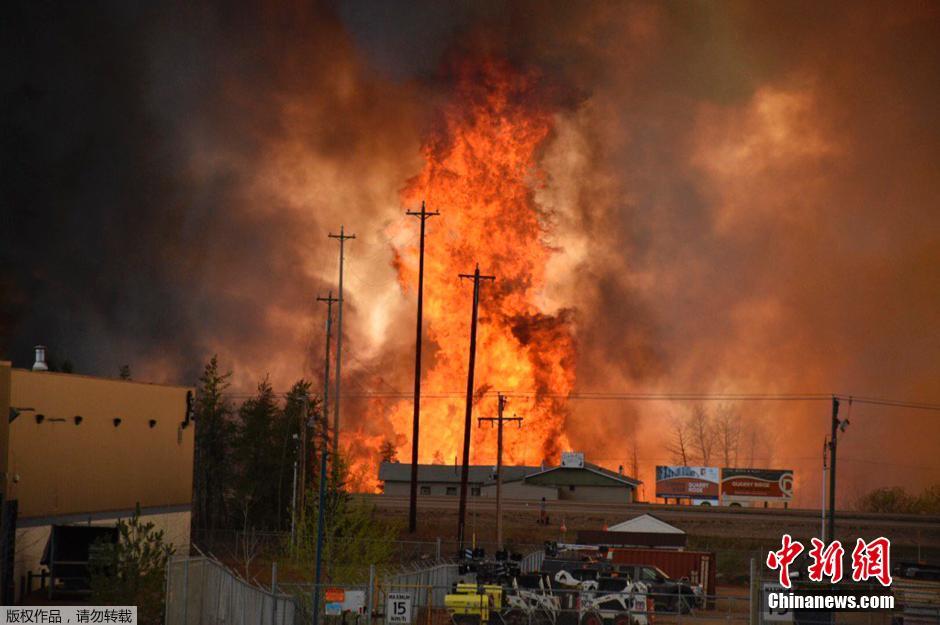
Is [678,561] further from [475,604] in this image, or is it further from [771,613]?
[771,613]

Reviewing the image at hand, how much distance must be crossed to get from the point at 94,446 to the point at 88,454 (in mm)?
478

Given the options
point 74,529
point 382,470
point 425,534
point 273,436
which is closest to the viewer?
point 74,529

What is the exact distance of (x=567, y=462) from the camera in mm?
108875

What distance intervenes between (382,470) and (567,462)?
17.7 m

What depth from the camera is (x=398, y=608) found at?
35.9m

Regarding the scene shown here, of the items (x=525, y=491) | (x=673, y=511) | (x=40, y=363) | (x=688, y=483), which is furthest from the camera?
(x=688, y=483)

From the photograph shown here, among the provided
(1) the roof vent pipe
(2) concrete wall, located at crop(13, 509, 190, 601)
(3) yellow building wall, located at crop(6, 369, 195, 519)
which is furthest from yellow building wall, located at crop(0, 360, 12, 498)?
(1) the roof vent pipe

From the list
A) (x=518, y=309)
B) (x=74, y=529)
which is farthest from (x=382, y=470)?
(x=74, y=529)

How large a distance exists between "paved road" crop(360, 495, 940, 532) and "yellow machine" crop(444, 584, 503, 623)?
1785 inches

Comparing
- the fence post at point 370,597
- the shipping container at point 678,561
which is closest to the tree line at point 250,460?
the shipping container at point 678,561

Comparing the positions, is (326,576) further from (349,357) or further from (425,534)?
(349,357)

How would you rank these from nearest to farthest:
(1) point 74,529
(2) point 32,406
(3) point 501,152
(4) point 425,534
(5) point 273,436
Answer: (1) point 74,529 < (2) point 32,406 < (4) point 425,534 < (5) point 273,436 < (3) point 501,152

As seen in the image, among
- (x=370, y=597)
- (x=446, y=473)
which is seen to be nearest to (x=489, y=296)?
(x=446, y=473)

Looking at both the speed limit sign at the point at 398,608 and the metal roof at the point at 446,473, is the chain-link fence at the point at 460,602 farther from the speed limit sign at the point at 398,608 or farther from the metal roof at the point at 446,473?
the metal roof at the point at 446,473
